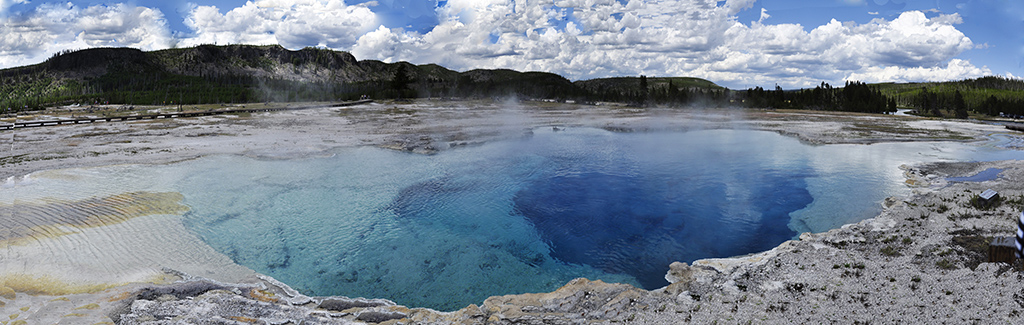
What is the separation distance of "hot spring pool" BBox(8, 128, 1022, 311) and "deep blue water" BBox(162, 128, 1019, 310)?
0.05 meters

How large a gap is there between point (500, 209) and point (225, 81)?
482 ft

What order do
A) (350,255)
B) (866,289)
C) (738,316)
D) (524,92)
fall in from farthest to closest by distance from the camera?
(524,92) → (350,255) → (866,289) → (738,316)

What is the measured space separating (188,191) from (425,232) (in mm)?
7751

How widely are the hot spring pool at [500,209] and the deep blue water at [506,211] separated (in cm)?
5

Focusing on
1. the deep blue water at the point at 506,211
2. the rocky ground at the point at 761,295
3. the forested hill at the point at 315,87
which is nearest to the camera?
the rocky ground at the point at 761,295

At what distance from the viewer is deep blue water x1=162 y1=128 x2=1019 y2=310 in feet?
29.7

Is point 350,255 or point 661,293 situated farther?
point 350,255

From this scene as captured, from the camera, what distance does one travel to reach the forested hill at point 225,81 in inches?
3280

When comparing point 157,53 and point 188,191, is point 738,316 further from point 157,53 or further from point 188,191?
point 157,53

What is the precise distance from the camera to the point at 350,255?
9.71 m

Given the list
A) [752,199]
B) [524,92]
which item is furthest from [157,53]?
[752,199]

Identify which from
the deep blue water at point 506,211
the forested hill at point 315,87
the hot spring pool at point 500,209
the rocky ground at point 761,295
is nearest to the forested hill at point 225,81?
the forested hill at point 315,87

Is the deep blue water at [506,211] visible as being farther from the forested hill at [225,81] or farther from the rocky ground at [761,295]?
the forested hill at [225,81]

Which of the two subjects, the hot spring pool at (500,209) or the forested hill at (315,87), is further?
the forested hill at (315,87)
